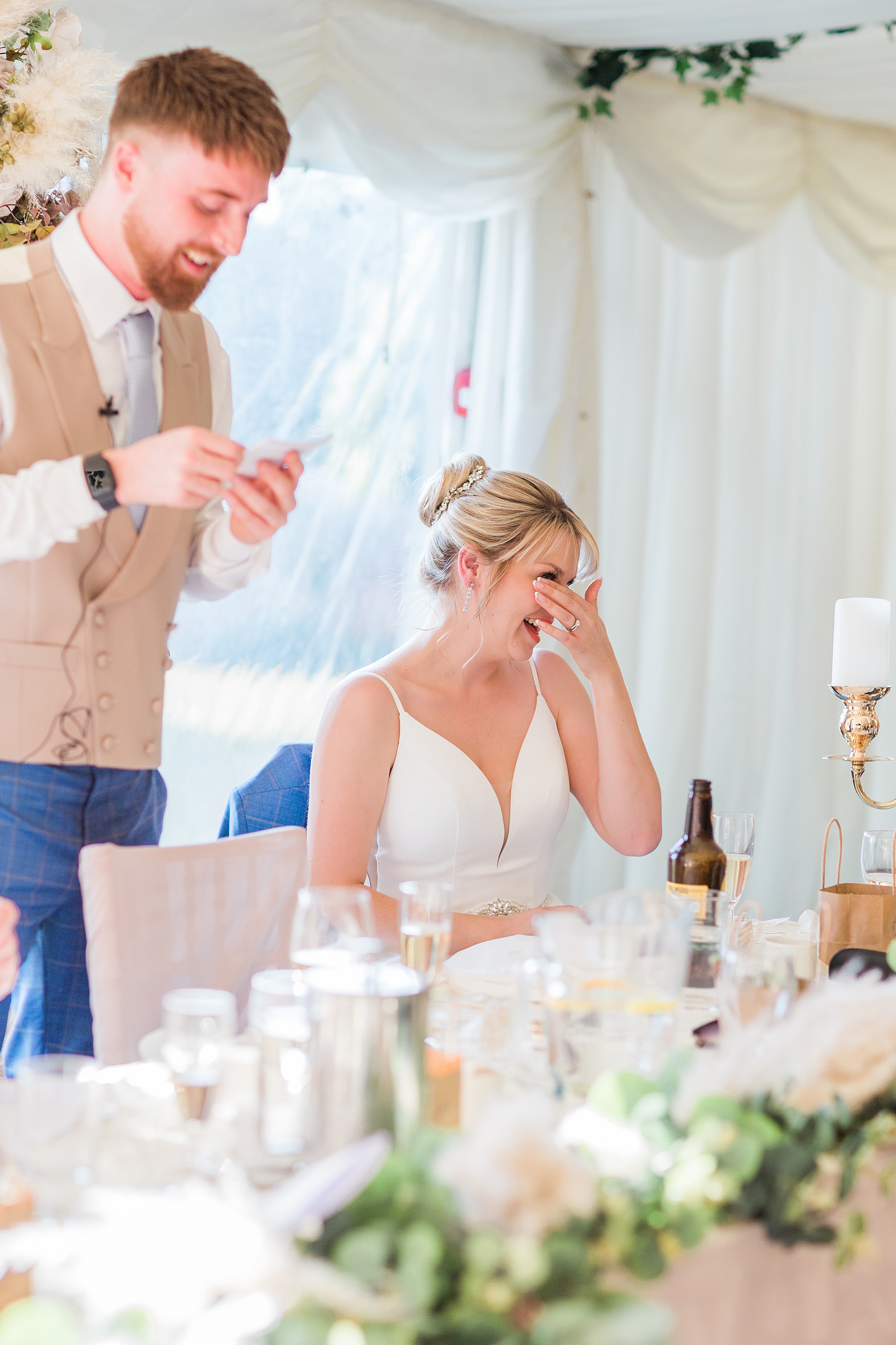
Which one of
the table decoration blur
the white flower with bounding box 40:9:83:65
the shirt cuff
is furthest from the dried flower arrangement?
the table decoration blur

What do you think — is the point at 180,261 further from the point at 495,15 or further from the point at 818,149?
the point at 818,149

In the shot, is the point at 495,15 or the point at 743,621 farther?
the point at 743,621

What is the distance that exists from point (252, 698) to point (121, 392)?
1.92 m

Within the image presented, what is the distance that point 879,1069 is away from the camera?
101cm

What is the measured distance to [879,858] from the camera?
5.93 feet

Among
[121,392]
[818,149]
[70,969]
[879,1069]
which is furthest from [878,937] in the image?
[818,149]

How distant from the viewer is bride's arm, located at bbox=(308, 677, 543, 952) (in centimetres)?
191

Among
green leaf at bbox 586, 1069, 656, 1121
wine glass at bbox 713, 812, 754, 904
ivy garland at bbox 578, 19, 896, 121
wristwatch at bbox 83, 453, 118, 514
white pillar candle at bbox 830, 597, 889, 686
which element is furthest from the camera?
ivy garland at bbox 578, 19, 896, 121

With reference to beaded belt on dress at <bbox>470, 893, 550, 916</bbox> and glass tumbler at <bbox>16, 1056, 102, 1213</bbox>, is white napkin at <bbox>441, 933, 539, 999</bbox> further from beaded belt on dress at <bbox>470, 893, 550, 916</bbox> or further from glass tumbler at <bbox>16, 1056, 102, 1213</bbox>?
glass tumbler at <bbox>16, 1056, 102, 1213</bbox>

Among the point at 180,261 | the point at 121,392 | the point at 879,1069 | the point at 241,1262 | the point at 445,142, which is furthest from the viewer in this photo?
the point at 445,142

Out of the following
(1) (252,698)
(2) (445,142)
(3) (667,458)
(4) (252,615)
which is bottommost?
(1) (252,698)

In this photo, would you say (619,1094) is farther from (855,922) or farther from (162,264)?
(162,264)

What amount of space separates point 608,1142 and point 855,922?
Answer: 77cm

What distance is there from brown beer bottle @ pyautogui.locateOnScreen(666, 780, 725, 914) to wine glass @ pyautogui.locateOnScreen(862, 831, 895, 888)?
21cm
